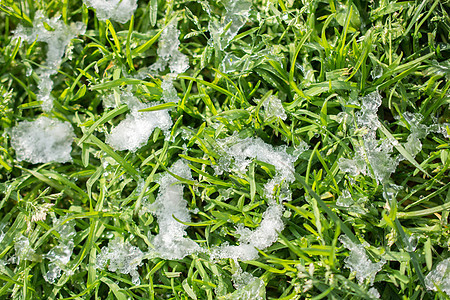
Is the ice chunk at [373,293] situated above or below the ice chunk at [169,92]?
below

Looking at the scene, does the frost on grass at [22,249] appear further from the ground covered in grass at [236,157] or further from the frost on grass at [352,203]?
the frost on grass at [352,203]

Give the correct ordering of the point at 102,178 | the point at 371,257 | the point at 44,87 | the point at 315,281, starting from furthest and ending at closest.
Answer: the point at 44,87
the point at 102,178
the point at 371,257
the point at 315,281

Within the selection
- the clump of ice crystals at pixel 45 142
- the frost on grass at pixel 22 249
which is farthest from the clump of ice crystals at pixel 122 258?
the clump of ice crystals at pixel 45 142

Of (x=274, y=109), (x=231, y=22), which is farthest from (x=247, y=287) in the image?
(x=231, y=22)

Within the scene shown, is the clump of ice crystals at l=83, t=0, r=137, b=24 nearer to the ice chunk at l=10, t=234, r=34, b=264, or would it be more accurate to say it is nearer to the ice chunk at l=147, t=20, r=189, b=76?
the ice chunk at l=147, t=20, r=189, b=76

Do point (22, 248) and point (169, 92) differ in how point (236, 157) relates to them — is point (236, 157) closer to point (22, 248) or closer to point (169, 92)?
point (169, 92)

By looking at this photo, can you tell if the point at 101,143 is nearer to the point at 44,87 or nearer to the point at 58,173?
the point at 58,173

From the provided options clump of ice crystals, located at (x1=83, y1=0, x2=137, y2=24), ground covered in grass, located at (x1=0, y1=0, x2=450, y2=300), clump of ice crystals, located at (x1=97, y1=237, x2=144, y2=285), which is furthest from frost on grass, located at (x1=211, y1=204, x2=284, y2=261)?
clump of ice crystals, located at (x1=83, y1=0, x2=137, y2=24)

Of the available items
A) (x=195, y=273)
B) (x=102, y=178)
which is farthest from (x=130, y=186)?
(x=195, y=273)
